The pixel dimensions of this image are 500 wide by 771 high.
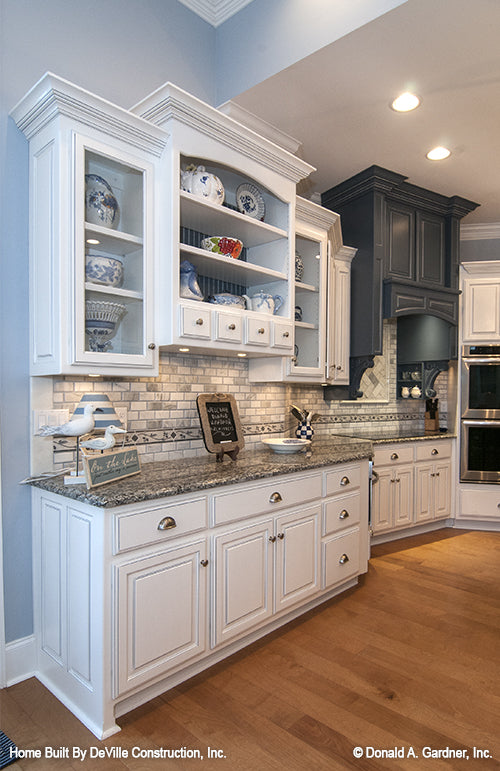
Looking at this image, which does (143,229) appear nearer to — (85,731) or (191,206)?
(191,206)

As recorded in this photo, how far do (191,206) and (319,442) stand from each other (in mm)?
1981

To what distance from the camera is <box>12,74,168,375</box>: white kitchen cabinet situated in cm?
191

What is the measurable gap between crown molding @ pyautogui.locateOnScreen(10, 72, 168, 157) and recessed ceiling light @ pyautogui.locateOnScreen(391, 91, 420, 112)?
149 cm

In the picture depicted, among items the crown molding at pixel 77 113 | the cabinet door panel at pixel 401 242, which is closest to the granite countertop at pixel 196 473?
the crown molding at pixel 77 113

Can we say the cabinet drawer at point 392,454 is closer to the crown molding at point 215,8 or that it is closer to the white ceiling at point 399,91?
the white ceiling at point 399,91

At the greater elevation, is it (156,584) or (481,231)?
(481,231)

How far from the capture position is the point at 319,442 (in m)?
3.60

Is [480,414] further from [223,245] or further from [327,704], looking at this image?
[327,704]

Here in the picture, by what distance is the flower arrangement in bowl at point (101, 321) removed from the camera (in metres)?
1.99

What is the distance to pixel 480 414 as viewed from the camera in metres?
4.43

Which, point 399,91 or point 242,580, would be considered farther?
point 399,91

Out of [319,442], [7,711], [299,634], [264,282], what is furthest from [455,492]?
[7,711]

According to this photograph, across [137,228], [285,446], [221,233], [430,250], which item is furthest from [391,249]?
[137,228]

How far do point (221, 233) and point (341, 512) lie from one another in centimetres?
180
